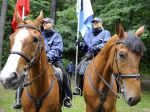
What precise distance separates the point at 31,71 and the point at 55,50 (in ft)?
3.86

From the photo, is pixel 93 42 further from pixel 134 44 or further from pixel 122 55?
pixel 134 44

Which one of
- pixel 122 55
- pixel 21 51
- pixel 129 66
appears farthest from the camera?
pixel 122 55

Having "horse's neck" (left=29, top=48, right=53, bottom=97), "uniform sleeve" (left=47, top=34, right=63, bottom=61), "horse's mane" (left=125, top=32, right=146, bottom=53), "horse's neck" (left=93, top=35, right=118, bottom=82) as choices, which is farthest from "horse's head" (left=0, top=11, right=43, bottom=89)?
"horse's neck" (left=93, top=35, right=118, bottom=82)

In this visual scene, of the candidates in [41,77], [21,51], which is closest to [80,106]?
[41,77]

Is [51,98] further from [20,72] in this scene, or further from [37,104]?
[20,72]

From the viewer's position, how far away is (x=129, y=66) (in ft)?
21.6

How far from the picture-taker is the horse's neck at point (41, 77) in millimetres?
6996

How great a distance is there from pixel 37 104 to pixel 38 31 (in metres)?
1.53

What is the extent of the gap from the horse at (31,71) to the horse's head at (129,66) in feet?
4.57

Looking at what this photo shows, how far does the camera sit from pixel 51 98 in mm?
7375

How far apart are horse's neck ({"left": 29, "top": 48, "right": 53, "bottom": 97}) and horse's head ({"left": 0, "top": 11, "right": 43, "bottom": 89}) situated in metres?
0.54

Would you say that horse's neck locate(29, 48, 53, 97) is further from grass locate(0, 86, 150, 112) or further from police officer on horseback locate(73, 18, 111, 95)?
grass locate(0, 86, 150, 112)

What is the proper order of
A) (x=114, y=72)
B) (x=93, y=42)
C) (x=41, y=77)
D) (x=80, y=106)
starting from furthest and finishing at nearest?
(x=80, y=106) → (x=93, y=42) → (x=41, y=77) → (x=114, y=72)

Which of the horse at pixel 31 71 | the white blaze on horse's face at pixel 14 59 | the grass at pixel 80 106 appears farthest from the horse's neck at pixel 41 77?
the grass at pixel 80 106
